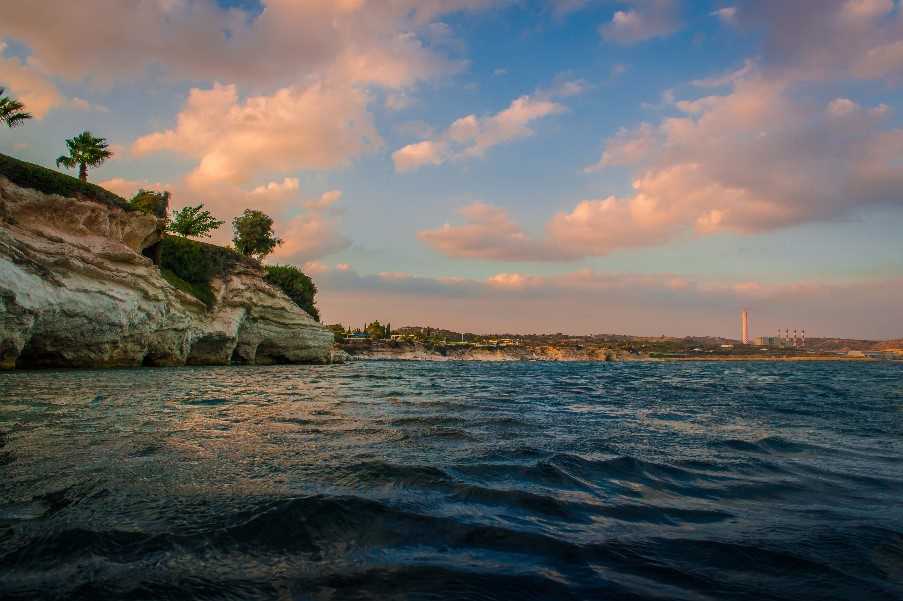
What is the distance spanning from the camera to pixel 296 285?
68.2m

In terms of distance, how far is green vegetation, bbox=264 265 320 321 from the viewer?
67562mm

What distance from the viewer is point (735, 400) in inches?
668

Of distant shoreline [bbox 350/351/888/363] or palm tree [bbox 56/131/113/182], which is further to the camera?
distant shoreline [bbox 350/351/888/363]

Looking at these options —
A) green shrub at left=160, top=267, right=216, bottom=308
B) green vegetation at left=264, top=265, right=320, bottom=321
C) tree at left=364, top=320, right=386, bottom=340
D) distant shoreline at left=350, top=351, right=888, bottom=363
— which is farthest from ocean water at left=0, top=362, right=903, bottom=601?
tree at left=364, top=320, right=386, bottom=340

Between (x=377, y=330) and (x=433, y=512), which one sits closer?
(x=433, y=512)

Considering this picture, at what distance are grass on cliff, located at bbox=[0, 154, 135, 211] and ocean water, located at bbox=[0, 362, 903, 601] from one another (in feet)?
90.3

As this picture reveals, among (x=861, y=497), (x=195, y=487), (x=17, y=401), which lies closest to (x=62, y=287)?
(x=17, y=401)

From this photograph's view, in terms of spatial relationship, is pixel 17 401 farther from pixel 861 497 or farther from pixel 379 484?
pixel 861 497

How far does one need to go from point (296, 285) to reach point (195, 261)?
23.5m

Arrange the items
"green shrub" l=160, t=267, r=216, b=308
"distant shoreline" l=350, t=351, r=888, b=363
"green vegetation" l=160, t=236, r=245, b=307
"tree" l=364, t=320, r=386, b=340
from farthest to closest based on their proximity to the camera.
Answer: "tree" l=364, t=320, r=386, b=340 < "distant shoreline" l=350, t=351, r=888, b=363 < "green vegetation" l=160, t=236, r=245, b=307 < "green shrub" l=160, t=267, r=216, b=308

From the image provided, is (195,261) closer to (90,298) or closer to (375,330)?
(90,298)

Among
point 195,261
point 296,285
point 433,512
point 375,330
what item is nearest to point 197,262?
point 195,261

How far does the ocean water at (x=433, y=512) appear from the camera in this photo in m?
3.04

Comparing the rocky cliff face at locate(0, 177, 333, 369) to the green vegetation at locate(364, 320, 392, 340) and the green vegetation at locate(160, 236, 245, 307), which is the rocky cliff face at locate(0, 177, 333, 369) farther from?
the green vegetation at locate(364, 320, 392, 340)
